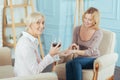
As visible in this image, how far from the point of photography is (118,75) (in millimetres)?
3961

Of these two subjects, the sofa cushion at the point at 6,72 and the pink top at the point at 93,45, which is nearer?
the sofa cushion at the point at 6,72

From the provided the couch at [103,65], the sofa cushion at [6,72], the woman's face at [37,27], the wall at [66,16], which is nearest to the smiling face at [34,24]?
the woman's face at [37,27]

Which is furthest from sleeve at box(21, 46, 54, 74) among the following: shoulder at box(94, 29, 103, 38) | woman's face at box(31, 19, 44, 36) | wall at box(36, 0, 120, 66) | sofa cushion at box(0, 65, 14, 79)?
wall at box(36, 0, 120, 66)

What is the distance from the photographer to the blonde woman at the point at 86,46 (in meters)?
2.99

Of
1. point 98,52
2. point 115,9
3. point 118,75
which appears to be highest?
point 115,9

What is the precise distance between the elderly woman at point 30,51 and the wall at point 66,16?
1924mm

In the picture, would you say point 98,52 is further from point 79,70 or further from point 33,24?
point 33,24

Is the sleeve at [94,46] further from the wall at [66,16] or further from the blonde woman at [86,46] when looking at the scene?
the wall at [66,16]

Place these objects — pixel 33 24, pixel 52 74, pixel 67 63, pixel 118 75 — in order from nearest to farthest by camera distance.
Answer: pixel 52 74
pixel 33 24
pixel 67 63
pixel 118 75

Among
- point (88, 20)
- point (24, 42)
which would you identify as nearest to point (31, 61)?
point (24, 42)

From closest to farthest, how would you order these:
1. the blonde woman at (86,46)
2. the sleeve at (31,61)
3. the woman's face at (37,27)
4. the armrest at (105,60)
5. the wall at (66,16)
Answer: the sleeve at (31,61) < the woman's face at (37,27) < the armrest at (105,60) < the blonde woman at (86,46) < the wall at (66,16)

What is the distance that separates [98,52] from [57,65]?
51 cm

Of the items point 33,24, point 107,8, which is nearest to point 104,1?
point 107,8

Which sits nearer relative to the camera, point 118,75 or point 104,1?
point 118,75
